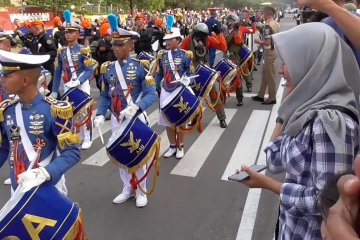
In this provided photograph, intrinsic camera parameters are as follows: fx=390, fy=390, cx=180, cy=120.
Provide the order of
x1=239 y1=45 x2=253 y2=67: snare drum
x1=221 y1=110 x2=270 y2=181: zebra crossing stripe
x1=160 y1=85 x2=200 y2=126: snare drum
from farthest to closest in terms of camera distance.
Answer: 1. x1=239 y1=45 x2=253 y2=67: snare drum
2. x1=221 y1=110 x2=270 y2=181: zebra crossing stripe
3. x1=160 y1=85 x2=200 y2=126: snare drum

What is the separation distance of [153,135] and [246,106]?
4940 mm

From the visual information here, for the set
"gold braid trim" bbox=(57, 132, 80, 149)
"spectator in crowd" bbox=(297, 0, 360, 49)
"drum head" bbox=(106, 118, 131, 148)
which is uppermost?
"spectator in crowd" bbox=(297, 0, 360, 49)

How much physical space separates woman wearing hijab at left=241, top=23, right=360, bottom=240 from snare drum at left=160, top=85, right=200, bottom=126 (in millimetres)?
3360

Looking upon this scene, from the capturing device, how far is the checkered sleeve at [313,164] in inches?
65.6

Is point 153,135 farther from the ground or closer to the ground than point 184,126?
farther from the ground

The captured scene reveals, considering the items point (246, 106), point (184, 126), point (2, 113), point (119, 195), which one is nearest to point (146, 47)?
point (246, 106)

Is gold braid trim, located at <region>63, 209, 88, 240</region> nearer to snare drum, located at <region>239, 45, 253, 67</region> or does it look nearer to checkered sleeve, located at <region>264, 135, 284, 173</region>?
checkered sleeve, located at <region>264, 135, 284, 173</region>

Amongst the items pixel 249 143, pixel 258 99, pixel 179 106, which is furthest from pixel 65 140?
pixel 258 99

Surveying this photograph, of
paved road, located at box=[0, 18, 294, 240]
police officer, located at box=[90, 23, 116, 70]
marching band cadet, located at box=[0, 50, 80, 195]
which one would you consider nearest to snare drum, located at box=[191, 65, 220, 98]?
paved road, located at box=[0, 18, 294, 240]

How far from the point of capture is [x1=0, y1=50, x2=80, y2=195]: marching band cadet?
8.59ft

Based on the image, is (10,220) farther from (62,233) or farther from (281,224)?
(281,224)

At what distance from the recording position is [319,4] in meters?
2.04

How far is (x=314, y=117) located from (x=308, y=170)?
0.26 m

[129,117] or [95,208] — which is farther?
[95,208]
